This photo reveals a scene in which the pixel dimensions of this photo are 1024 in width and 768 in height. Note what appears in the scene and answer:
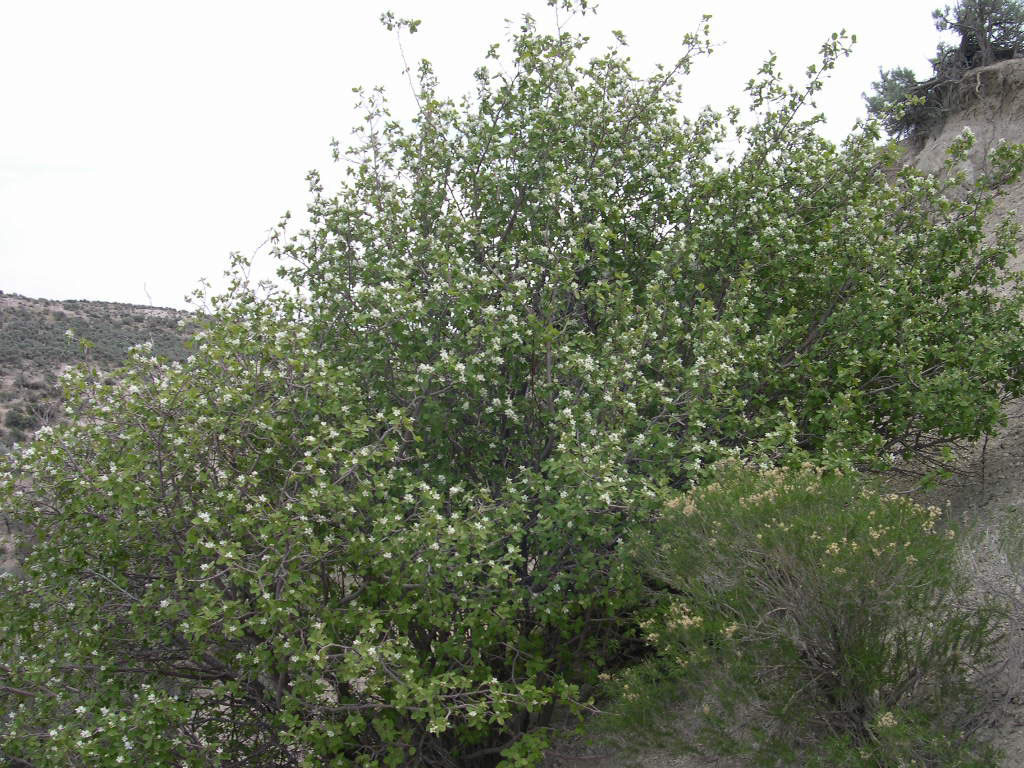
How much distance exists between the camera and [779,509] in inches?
227

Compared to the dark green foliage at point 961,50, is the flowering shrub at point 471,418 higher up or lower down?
lower down

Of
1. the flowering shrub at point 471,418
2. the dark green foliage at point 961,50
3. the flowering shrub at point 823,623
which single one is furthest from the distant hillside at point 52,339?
the dark green foliage at point 961,50

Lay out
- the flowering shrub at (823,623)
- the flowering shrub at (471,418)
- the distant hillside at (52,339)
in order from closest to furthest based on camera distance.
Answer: the flowering shrub at (823,623) < the flowering shrub at (471,418) < the distant hillside at (52,339)

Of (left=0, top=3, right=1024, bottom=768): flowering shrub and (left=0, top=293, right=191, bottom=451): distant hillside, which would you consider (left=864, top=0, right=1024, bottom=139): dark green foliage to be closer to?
(left=0, top=3, right=1024, bottom=768): flowering shrub

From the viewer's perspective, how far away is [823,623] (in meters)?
5.83

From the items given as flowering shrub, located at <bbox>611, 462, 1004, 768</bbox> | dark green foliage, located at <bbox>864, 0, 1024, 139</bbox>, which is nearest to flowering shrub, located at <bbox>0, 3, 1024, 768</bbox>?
flowering shrub, located at <bbox>611, 462, 1004, 768</bbox>

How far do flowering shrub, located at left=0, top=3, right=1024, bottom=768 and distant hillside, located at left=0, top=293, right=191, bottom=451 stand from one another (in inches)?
554

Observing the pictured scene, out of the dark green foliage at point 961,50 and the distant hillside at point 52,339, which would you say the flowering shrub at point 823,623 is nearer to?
the distant hillside at point 52,339

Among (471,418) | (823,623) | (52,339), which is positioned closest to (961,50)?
(471,418)

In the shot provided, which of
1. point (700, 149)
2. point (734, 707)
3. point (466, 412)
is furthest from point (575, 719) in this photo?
point (700, 149)

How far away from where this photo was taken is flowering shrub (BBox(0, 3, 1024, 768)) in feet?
21.3

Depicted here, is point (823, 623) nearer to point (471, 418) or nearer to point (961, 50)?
point (471, 418)

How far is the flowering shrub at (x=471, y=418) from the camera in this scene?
21.3 ft

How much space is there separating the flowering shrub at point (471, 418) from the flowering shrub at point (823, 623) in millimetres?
921
